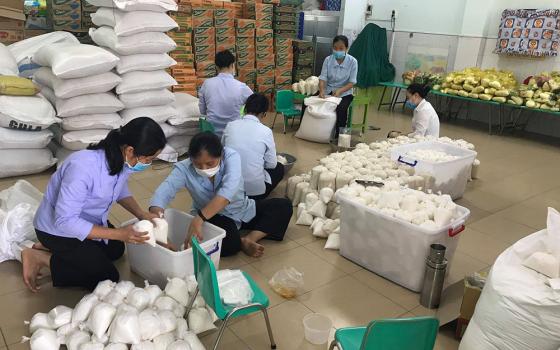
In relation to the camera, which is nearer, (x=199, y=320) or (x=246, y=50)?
(x=199, y=320)

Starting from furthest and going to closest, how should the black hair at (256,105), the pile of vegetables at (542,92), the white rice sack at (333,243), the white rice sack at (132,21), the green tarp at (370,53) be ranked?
the green tarp at (370,53) → the pile of vegetables at (542,92) → the white rice sack at (132,21) → the black hair at (256,105) → the white rice sack at (333,243)

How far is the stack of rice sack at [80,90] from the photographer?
3744mm

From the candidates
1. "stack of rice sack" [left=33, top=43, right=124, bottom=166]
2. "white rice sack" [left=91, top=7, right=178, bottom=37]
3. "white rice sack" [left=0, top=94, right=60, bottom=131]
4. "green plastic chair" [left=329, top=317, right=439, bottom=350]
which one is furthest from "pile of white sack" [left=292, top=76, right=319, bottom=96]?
"green plastic chair" [left=329, top=317, right=439, bottom=350]

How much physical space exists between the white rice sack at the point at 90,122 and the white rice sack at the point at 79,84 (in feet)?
0.70

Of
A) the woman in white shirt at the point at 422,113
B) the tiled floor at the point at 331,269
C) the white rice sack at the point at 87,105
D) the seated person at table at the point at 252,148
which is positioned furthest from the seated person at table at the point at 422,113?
the white rice sack at the point at 87,105

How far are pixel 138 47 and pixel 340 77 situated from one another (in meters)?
2.76

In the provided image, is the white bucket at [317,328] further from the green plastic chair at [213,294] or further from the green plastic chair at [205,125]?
the green plastic chair at [205,125]

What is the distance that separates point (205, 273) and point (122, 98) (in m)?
2.97

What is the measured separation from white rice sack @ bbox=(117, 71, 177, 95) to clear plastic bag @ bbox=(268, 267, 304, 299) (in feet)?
8.25

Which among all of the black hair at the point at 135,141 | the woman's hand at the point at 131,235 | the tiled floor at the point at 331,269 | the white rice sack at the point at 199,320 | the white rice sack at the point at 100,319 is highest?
the black hair at the point at 135,141

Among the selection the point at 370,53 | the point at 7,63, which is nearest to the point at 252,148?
the point at 7,63

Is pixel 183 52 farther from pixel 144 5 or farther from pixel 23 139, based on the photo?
pixel 23 139

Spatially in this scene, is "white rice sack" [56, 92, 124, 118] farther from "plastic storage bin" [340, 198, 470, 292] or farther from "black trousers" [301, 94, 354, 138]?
"black trousers" [301, 94, 354, 138]

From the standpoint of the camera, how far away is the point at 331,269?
2.81m
